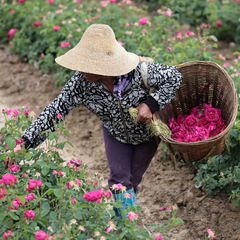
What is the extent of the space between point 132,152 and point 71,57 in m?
0.82

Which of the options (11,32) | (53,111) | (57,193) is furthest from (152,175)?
(11,32)

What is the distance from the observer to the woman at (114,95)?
7.57ft

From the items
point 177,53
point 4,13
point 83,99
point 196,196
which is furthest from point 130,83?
point 4,13

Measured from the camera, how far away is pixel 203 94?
3.10m

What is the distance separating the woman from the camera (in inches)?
90.8

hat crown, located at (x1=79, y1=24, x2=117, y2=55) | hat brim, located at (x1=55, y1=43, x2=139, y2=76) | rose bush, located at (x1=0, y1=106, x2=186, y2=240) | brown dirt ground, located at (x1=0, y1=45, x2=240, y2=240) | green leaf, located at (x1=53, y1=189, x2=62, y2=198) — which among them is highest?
hat crown, located at (x1=79, y1=24, x2=117, y2=55)

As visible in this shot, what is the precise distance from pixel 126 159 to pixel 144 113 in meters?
0.42

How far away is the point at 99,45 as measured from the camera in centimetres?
231

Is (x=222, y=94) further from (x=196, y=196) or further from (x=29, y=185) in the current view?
(x=29, y=185)

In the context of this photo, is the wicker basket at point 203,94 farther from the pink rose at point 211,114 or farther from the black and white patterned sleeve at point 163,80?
the black and white patterned sleeve at point 163,80

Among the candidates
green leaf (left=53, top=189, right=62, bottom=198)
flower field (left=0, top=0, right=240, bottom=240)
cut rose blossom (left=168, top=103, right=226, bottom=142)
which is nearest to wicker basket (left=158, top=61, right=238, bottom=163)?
cut rose blossom (left=168, top=103, right=226, bottom=142)

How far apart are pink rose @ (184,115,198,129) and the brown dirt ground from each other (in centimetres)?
62

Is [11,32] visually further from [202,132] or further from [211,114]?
[202,132]

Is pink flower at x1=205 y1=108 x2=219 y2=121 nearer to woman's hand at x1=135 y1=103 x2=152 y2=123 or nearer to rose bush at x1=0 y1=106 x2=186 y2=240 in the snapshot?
woman's hand at x1=135 y1=103 x2=152 y2=123
